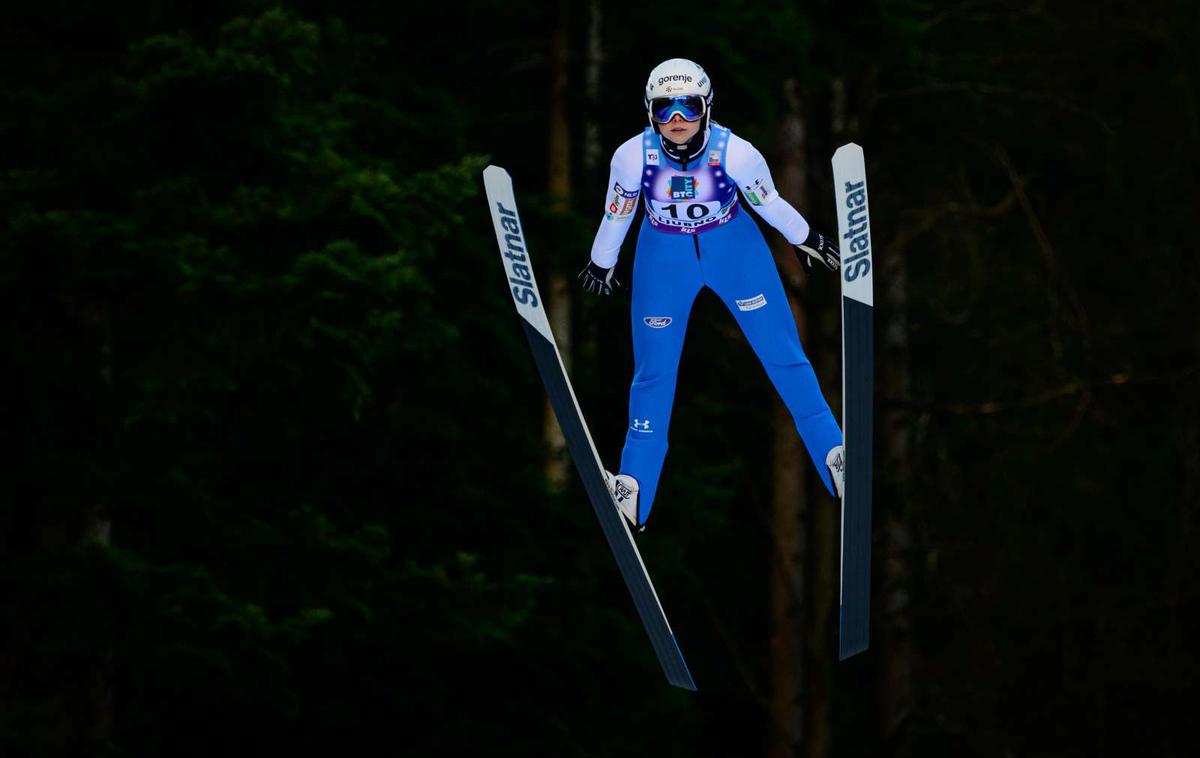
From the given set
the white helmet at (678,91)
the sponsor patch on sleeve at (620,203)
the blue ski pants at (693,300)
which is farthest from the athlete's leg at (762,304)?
the white helmet at (678,91)

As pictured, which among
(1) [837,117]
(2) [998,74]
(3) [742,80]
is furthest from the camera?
(2) [998,74]

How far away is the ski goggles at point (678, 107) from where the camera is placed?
19.2 ft

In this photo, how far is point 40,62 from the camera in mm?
13664

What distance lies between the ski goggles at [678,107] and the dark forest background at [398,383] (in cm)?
527

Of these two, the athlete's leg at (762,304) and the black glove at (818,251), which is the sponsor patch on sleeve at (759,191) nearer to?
the athlete's leg at (762,304)

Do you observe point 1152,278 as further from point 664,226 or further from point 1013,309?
point 664,226

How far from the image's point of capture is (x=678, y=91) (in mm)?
5848

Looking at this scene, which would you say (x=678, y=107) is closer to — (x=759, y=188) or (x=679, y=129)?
(x=679, y=129)

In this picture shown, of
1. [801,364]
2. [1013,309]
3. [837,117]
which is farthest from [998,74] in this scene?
[801,364]

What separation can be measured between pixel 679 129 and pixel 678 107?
10 centimetres

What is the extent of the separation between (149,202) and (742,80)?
154 inches

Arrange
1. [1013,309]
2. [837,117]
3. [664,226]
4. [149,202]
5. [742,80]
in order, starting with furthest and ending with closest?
[1013,309], [837,117], [742,80], [149,202], [664,226]

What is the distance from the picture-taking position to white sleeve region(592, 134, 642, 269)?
20.1 feet

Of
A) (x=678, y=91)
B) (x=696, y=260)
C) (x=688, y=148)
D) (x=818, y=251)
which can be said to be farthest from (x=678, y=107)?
(x=818, y=251)
